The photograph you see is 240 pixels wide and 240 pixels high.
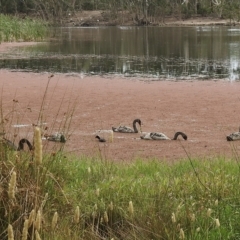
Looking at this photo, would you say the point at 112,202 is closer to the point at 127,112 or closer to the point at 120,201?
the point at 120,201

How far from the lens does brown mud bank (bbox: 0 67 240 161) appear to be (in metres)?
6.87

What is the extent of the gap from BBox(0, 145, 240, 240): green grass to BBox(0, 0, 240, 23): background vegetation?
56982mm

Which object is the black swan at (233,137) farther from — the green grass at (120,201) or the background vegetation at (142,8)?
the background vegetation at (142,8)

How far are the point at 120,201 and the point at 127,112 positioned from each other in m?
5.75

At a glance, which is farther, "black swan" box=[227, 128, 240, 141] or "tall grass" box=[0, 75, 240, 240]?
"black swan" box=[227, 128, 240, 141]

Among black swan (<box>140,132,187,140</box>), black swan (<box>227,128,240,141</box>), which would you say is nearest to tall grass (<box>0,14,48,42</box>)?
black swan (<box>140,132,187,140</box>)

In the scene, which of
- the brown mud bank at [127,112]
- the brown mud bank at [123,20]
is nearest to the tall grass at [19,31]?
the brown mud bank at [127,112]

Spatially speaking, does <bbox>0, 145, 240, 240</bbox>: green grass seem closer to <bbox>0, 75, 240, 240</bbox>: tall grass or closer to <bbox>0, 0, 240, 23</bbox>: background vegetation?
<bbox>0, 75, 240, 240</bbox>: tall grass

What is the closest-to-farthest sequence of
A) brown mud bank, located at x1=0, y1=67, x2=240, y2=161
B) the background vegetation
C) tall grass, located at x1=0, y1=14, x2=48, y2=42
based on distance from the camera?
brown mud bank, located at x1=0, y1=67, x2=240, y2=161 < tall grass, located at x1=0, y1=14, x2=48, y2=42 < the background vegetation

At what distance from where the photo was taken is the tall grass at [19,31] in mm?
28766

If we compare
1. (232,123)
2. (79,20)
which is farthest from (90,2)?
(232,123)

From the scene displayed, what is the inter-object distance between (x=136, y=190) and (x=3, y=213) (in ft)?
4.16

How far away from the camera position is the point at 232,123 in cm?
868

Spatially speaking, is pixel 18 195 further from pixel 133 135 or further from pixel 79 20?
pixel 79 20
